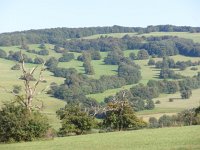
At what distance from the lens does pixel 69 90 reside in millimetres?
136500

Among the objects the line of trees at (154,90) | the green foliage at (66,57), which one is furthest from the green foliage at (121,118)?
the green foliage at (66,57)

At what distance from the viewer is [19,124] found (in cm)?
4919

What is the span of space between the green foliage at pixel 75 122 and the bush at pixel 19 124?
5.98 meters

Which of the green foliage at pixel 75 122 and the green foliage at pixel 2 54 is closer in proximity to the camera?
the green foliage at pixel 75 122

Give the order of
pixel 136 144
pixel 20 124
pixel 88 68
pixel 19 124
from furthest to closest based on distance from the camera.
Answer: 1. pixel 88 68
2. pixel 20 124
3. pixel 19 124
4. pixel 136 144

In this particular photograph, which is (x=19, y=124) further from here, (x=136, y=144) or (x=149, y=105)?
(x=149, y=105)

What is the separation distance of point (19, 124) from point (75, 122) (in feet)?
33.1

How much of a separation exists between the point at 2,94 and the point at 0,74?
3549cm

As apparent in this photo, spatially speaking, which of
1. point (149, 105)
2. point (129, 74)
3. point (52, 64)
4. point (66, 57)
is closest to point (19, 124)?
point (149, 105)

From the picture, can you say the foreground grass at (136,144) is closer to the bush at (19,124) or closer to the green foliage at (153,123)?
the bush at (19,124)

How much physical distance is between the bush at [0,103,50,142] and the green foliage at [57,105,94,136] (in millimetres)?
5979

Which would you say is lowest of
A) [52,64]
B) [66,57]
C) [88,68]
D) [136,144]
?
[88,68]

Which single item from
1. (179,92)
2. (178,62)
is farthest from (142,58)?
(179,92)

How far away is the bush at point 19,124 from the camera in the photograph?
161ft
